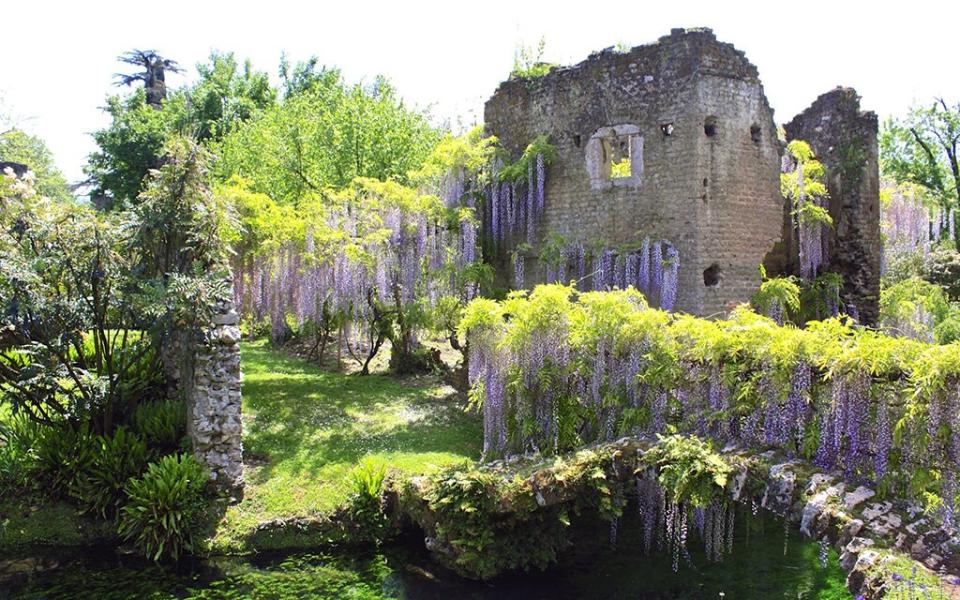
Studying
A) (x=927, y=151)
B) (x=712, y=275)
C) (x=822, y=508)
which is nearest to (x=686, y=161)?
(x=712, y=275)

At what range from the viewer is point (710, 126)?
14.1 m

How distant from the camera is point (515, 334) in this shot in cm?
988

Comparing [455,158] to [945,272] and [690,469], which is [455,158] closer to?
[690,469]

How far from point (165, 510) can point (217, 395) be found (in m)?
1.55

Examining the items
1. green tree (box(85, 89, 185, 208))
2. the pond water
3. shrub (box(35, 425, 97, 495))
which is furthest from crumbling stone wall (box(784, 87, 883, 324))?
green tree (box(85, 89, 185, 208))

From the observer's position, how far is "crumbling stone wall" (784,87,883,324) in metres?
15.6

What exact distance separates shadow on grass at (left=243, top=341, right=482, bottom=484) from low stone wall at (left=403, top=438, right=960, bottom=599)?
261 cm

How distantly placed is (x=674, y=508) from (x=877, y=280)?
10.2 metres

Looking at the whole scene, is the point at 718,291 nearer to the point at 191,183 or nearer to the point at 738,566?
the point at 738,566

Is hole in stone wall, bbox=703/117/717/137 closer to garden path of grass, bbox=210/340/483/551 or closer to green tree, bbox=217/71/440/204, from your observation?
garden path of grass, bbox=210/340/483/551

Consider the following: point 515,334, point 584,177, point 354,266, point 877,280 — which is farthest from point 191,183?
point 877,280

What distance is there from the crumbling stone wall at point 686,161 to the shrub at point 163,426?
778 centimetres

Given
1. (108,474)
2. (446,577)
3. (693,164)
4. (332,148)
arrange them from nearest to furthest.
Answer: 1. (446,577)
2. (108,474)
3. (693,164)
4. (332,148)

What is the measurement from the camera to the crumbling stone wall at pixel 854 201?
616 inches
